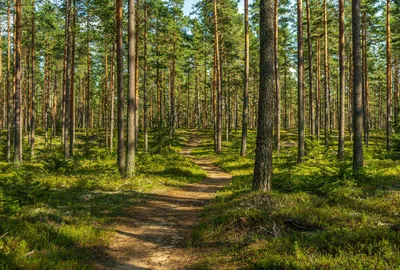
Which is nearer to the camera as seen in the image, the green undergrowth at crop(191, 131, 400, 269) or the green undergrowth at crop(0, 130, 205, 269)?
the green undergrowth at crop(191, 131, 400, 269)

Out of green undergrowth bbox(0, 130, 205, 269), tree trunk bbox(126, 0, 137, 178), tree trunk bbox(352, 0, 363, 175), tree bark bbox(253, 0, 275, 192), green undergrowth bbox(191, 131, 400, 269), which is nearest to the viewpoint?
green undergrowth bbox(191, 131, 400, 269)

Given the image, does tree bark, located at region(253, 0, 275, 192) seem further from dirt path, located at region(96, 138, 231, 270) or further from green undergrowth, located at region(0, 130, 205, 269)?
green undergrowth, located at region(0, 130, 205, 269)

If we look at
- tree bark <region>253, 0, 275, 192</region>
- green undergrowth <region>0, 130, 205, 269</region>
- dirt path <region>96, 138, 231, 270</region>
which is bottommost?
dirt path <region>96, 138, 231, 270</region>

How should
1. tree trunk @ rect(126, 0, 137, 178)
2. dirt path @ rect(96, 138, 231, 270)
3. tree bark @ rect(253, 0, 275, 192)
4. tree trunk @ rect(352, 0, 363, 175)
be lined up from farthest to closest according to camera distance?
tree trunk @ rect(126, 0, 137, 178)
tree trunk @ rect(352, 0, 363, 175)
tree bark @ rect(253, 0, 275, 192)
dirt path @ rect(96, 138, 231, 270)

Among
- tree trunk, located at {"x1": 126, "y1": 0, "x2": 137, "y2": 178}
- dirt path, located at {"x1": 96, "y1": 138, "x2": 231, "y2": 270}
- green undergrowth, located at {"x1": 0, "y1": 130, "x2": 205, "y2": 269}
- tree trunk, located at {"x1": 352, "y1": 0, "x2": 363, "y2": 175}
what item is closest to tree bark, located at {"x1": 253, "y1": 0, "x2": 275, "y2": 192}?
Answer: dirt path, located at {"x1": 96, "y1": 138, "x2": 231, "y2": 270}

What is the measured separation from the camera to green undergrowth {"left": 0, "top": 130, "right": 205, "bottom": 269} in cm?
512

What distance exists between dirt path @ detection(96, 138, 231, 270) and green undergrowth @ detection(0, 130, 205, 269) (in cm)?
38

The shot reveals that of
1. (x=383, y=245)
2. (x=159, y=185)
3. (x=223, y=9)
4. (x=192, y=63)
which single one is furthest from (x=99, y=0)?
(x=192, y=63)

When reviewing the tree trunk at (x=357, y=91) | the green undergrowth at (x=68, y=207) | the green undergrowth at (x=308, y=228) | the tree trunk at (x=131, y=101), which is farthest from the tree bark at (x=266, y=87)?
the tree trunk at (x=131, y=101)

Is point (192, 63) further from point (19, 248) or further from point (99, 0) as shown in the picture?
point (19, 248)

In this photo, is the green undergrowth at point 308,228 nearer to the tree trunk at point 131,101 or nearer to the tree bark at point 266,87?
the tree bark at point 266,87

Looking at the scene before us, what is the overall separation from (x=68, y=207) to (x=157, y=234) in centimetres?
326

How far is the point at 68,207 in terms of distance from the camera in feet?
28.4

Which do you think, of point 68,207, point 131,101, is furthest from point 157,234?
point 131,101
